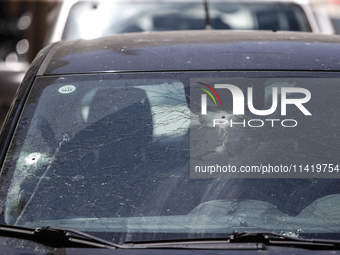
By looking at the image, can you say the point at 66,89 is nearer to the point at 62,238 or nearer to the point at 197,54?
the point at 197,54

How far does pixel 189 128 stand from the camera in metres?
2.16

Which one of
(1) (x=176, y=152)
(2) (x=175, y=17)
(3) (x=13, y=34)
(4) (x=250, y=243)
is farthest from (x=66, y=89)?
(3) (x=13, y=34)

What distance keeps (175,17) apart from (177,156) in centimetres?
275

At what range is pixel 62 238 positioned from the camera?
1.82 meters

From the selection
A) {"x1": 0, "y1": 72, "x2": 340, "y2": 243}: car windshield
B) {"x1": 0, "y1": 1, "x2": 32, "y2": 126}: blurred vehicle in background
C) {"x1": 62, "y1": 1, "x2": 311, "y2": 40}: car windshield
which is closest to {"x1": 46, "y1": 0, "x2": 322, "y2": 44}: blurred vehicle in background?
{"x1": 62, "y1": 1, "x2": 311, "y2": 40}: car windshield

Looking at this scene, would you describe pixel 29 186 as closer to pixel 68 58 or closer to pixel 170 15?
pixel 68 58

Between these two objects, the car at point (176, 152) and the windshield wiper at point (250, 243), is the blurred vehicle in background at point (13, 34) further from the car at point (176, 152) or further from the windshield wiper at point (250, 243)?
the windshield wiper at point (250, 243)

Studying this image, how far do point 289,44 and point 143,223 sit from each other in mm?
1100

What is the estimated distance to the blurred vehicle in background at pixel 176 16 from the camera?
4535 millimetres

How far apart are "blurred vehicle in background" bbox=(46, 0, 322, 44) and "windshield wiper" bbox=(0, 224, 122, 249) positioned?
9.19 ft

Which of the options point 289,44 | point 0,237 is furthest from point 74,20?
point 0,237

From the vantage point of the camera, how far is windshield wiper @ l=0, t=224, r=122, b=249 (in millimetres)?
1806

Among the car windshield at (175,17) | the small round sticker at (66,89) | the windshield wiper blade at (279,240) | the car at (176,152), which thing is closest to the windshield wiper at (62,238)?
the car at (176,152)

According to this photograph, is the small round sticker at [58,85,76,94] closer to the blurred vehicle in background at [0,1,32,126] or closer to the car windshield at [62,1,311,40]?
the car windshield at [62,1,311,40]
